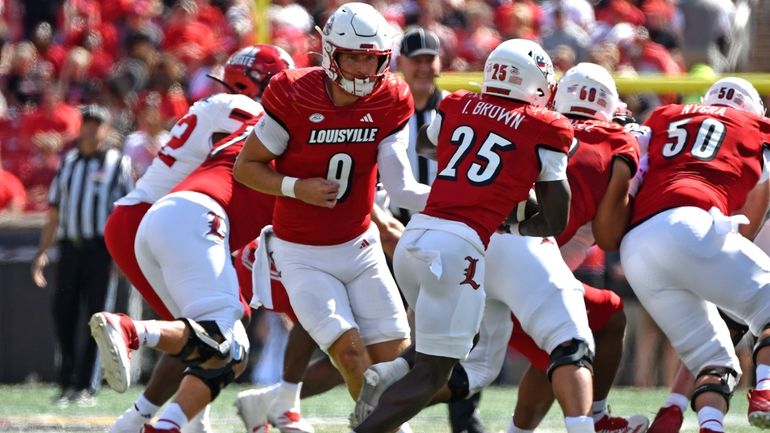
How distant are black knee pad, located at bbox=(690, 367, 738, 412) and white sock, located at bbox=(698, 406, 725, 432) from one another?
0.06 m

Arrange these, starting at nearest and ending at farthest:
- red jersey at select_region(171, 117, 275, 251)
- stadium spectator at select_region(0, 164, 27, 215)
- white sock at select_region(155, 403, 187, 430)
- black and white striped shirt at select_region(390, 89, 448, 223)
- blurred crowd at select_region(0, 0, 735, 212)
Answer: white sock at select_region(155, 403, 187, 430) < red jersey at select_region(171, 117, 275, 251) < black and white striped shirt at select_region(390, 89, 448, 223) < stadium spectator at select_region(0, 164, 27, 215) < blurred crowd at select_region(0, 0, 735, 212)

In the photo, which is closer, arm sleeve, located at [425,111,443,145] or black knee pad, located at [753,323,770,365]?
arm sleeve, located at [425,111,443,145]

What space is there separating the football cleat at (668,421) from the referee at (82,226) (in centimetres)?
453

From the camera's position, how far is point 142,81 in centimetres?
1333

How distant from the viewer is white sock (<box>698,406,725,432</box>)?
5965mm

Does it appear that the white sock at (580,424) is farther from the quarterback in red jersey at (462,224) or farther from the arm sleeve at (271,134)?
the arm sleeve at (271,134)

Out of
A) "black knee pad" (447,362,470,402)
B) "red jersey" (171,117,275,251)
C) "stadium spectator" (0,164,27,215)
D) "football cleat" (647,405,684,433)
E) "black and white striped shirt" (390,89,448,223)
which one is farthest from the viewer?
"stadium spectator" (0,164,27,215)

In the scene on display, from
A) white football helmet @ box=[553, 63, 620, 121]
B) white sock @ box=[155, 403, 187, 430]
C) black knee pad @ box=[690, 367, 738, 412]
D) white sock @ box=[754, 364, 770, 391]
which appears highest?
white football helmet @ box=[553, 63, 620, 121]

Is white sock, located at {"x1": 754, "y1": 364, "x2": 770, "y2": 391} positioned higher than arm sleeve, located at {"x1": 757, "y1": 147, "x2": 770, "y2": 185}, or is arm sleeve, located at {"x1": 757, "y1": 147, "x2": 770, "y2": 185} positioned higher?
arm sleeve, located at {"x1": 757, "y1": 147, "x2": 770, "y2": 185}

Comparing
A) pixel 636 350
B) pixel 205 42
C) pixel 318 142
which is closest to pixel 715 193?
pixel 318 142

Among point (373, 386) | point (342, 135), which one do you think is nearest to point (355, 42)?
point (342, 135)

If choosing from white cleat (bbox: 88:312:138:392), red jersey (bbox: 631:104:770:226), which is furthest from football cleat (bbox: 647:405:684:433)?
white cleat (bbox: 88:312:138:392)

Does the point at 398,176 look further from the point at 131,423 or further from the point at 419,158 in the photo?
the point at 419,158

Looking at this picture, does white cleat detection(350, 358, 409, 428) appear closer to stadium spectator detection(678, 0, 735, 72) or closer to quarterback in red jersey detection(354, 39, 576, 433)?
quarterback in red jersey detection(354, 39, 576, 433)
